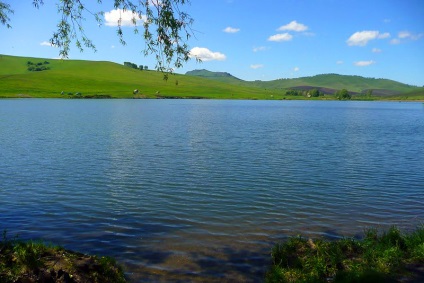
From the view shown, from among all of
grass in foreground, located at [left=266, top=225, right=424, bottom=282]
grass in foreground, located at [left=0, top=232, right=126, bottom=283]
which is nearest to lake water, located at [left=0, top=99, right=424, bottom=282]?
grass in foreground, located at [left=266, top=225, right=424, bottom=282]

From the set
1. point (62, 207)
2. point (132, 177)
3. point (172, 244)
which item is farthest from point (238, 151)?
point (172, 244)

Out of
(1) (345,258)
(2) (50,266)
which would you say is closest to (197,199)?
(1) (345,258)

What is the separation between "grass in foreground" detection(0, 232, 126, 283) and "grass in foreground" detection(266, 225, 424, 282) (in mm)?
4861

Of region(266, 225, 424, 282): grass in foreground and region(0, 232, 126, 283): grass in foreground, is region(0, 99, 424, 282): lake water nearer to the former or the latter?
region(266, 225, 424, 282): grass in foreground

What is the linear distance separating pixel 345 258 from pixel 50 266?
8.93 meters

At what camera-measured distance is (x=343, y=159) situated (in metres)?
35.3

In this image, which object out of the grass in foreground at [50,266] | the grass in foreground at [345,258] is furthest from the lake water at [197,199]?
the grass in foreground at [50,266]

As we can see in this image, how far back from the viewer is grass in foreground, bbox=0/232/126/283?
9.43 meters

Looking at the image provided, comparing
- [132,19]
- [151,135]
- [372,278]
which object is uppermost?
[132,19]

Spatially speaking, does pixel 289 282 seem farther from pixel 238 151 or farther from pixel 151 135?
pixel 151 135

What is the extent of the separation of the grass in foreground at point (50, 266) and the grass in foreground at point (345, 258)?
4.86 m

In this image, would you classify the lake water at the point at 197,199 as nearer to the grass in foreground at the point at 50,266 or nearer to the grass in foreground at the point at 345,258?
the grass in foreground at the point at 345,258

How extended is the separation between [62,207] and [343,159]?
2536cm

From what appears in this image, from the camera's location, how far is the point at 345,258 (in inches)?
491
